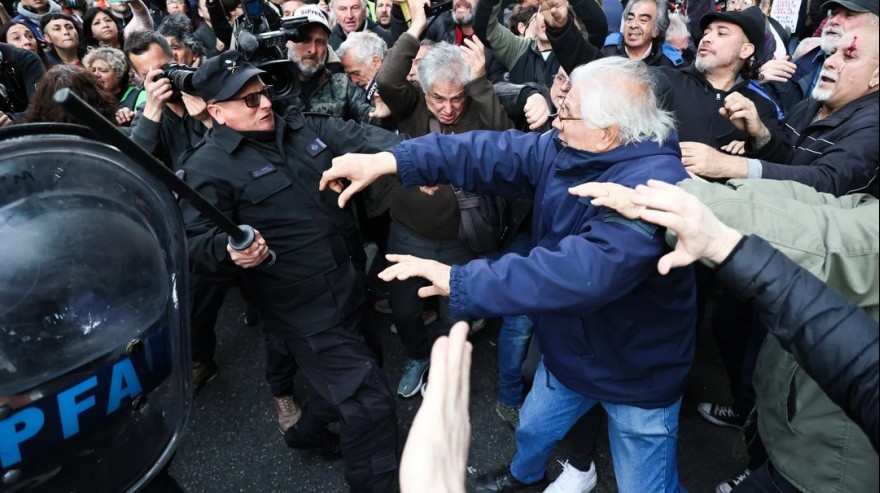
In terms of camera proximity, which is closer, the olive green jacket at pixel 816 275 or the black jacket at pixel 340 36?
the olive green jacket at pixel 816 275

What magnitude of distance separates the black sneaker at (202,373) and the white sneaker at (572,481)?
82.7 inches

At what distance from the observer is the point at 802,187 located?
5.35 ft

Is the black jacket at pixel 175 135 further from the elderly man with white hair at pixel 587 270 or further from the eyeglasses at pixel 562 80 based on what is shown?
the eyeglasses at pixel 562 80

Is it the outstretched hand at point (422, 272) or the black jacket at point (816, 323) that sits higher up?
the black jacket at point (816, 323)

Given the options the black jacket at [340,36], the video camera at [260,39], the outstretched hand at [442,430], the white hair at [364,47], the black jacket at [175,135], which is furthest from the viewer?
the black jacket at [340,36]

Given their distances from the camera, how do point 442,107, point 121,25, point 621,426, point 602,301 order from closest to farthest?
1. point 602,301
2. point 621,426
3. point 442,107
4. point 121,25

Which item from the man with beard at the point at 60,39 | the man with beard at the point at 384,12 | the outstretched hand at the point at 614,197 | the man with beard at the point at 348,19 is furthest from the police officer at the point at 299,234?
the man with beard at the point at 384,12

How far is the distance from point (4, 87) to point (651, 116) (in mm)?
4347

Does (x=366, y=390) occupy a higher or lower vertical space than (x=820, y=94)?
lower

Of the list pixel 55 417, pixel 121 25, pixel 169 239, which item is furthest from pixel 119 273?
pixel 121 25

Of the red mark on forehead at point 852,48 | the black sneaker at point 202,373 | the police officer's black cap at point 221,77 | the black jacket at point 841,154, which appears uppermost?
the red mark on forehead at point 852,48

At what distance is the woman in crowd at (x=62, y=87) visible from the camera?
288 centimetres

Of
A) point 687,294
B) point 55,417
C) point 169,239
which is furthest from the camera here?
point 687,294

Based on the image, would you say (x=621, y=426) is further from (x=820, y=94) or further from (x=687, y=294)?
(x=820, y=94)
